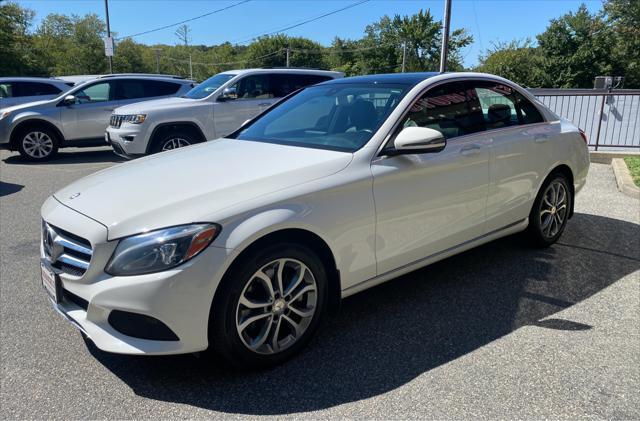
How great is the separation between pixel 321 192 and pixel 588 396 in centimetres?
180

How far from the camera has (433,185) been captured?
3.51 metres

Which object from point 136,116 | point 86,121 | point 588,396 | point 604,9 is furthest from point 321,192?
point 604,9

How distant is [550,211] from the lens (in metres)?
4.77

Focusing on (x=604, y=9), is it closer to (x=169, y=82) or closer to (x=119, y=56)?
(x=169, y=82)

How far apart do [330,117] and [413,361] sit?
189 centimetres

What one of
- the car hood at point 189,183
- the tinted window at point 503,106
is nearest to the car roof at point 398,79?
the tinted window at point 503,106

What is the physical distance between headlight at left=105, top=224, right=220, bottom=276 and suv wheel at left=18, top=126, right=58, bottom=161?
33.4ft

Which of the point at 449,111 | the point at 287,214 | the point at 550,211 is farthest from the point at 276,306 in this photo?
the point at 550,211

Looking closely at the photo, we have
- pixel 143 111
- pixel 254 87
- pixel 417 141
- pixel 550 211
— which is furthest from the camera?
pixel 254 87

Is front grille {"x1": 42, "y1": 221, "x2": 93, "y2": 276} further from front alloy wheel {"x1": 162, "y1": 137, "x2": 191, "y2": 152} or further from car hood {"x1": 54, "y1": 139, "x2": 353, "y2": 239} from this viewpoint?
front alloy wheel {"x1": 162, "y1": 137, "x2": 191, "y2": 152}

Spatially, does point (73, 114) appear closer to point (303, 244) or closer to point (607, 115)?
point (303, 244)

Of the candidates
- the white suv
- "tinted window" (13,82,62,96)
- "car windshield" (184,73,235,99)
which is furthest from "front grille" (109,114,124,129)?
"tinted window" (13,82,62,96)

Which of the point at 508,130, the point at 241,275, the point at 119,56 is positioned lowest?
the point at 241,275

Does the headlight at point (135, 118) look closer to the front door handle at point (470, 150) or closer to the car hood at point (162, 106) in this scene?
the car hood at point (162, 106)
